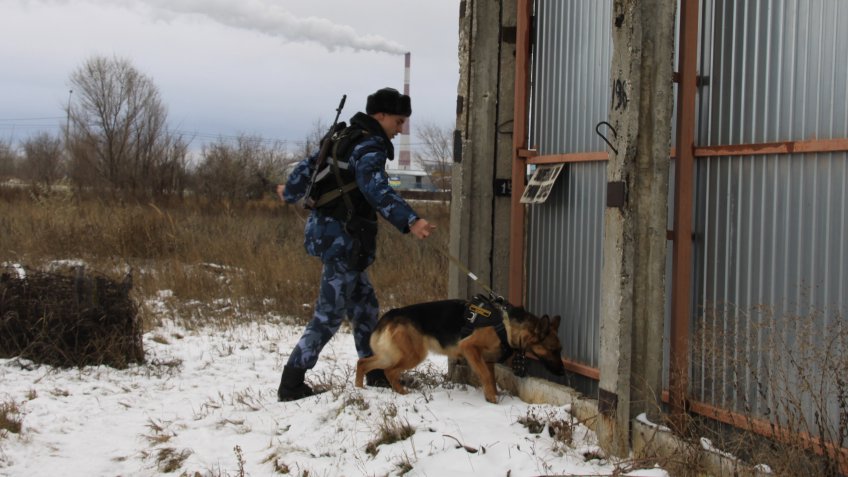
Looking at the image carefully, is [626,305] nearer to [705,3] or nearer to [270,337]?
[705,3]

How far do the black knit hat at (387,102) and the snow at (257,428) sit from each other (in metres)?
1.82

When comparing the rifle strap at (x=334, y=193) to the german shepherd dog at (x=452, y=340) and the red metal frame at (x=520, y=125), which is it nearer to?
the german shepherd dog at (x=452, y=340)

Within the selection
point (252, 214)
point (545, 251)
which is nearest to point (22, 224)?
point (252, 214)

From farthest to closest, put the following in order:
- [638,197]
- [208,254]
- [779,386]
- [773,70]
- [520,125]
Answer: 1. [208,254]
2. [520,125]
3. [638,197]
4. [773,70]
5. [779,386]

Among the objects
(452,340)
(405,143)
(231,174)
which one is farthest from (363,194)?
(405,143)

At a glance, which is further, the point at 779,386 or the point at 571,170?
the point at 571,170

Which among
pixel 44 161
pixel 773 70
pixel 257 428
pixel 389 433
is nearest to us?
pixel 773 70

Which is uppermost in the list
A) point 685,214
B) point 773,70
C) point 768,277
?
point 773,70

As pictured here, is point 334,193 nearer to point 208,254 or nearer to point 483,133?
point 483,133

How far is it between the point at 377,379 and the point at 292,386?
0.57 m

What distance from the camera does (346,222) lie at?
460 cm

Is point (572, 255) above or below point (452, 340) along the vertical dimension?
above

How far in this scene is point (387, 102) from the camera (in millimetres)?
4758

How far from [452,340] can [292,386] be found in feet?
3.65
